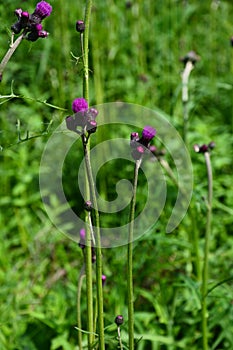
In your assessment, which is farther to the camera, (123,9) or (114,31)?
(123,9)

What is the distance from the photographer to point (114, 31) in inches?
125

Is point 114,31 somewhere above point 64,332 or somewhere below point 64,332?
above

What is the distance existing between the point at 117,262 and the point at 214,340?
18.5 inches

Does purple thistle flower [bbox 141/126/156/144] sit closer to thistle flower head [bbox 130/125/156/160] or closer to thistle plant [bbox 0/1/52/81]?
thistle flower head [bbox 130/125/156/160]

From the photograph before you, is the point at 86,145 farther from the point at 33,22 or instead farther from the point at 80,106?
the point at 33,22

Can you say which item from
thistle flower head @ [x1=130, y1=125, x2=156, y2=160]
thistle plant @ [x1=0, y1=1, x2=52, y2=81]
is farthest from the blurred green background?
thistle flower head @ [x1=130, y1=125, x2=156, y2=160]

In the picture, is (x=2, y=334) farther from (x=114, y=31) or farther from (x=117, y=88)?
(x=114, y=31)

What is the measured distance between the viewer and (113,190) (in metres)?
2.60

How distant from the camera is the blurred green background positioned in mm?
1868

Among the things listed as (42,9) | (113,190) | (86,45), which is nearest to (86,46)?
(86,45)

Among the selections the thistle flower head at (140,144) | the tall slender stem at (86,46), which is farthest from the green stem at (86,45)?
the thistle flower head at (140,144)

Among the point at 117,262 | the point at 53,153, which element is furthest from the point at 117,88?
the point at 117,262

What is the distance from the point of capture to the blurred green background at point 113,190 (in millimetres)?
1868

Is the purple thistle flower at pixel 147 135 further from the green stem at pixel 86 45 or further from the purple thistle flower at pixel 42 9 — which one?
the purple thistle flower at pixel 42 9
